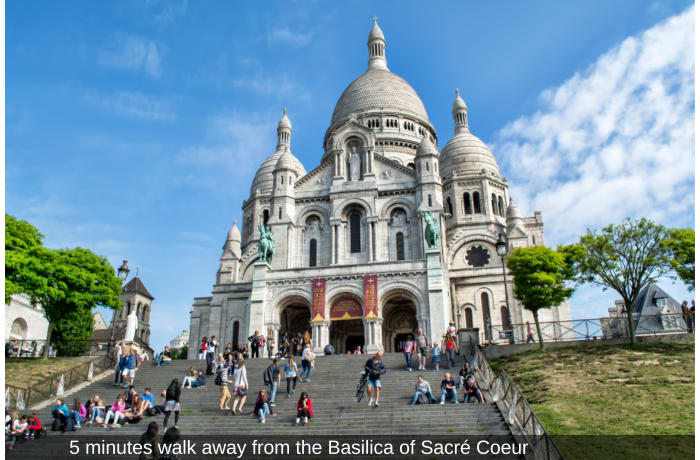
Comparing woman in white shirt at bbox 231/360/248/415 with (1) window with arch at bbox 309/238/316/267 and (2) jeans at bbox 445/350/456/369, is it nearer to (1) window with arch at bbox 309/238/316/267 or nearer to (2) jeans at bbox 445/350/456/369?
(2) jeans at bbox 445/350/456/369

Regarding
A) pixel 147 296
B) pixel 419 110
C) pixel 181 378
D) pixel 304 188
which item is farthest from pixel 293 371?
pixel 147 296

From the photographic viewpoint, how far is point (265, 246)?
3688cm

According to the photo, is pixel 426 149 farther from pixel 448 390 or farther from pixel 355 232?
pixel 448 390

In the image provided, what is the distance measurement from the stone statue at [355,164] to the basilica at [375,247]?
0.26ft

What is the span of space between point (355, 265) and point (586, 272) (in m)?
12.9

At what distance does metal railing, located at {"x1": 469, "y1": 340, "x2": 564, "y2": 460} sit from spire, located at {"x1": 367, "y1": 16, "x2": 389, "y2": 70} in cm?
5182

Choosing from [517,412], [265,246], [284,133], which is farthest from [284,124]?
[517,412]

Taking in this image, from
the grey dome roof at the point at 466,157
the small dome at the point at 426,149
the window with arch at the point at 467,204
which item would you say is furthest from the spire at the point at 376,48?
the small dome at the point at 426,149

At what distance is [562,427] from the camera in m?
15.5

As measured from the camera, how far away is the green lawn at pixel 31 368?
79.4 ft

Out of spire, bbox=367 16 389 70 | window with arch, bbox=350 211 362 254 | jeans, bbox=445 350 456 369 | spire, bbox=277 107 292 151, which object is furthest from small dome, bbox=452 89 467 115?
jeans, bbox=445 350 456 369

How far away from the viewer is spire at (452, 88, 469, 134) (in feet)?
189

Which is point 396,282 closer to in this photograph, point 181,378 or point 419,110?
point 181,378

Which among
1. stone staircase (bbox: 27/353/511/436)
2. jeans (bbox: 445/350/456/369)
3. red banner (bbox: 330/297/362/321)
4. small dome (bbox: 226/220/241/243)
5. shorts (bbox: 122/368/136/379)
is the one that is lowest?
stone staircase (bbox: 27/353/511/436)
